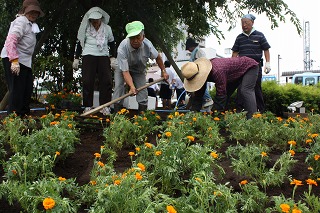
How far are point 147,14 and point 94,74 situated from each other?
7.88ft

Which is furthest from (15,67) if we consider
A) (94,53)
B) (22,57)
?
(94,53)

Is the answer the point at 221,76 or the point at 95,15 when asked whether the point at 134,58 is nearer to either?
the point at 95,15

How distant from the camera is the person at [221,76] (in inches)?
195

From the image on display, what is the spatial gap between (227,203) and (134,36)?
3302 millimetres

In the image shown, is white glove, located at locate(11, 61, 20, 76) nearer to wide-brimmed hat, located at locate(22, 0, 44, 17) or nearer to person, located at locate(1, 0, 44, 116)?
person, located at locate(1, 0, 44, 116)

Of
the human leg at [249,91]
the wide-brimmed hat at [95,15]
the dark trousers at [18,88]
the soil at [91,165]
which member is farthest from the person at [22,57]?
the human leg at [249,91]

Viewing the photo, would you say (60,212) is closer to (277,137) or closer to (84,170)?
(84,170)

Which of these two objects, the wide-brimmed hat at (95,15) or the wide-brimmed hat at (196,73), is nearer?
the wide-brimmed hat at (196,73)

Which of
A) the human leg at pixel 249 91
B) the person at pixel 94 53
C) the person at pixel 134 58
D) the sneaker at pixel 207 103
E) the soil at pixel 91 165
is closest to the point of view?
the soil at pixel 91 165

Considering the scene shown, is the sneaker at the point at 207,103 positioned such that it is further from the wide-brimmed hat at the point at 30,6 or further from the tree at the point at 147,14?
the wide-brimmed hat at the point at 30,6

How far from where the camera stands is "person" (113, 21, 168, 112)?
16.6 feet

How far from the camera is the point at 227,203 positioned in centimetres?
211

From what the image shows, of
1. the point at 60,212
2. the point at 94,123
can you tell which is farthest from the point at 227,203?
the point at 94,123

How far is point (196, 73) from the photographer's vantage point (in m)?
5.11
